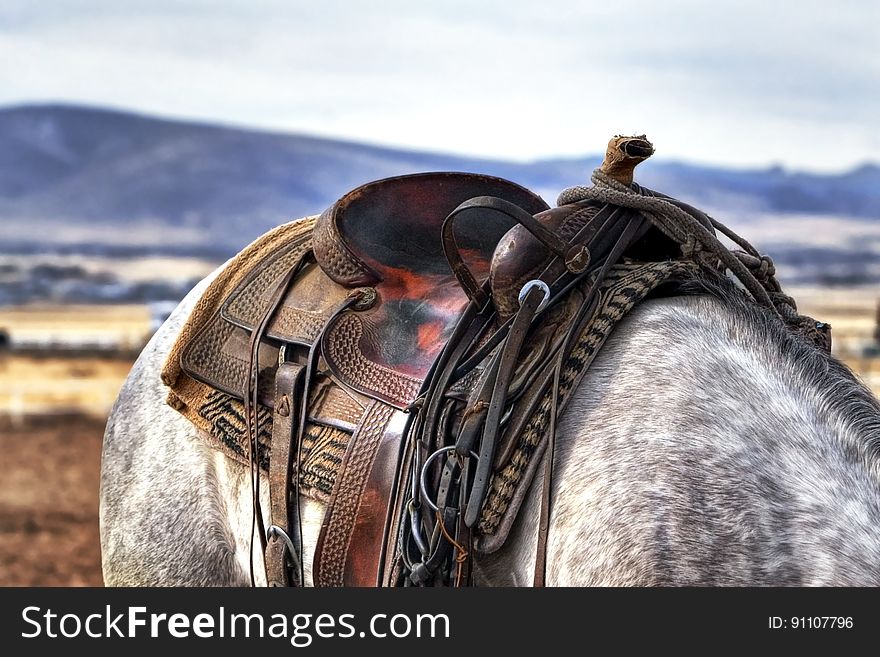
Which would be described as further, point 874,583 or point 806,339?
point 806,339

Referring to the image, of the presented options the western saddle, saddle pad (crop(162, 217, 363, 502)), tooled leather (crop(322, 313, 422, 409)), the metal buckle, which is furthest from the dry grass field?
saddle pad (crop(162, 217, 363, 502))

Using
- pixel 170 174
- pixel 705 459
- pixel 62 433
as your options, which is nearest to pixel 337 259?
pixel 705 459

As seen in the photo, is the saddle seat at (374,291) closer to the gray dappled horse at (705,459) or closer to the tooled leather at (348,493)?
the tooled leather at (348,493)

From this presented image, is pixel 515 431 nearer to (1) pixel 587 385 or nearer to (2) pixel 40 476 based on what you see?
(1) pixel 587 385

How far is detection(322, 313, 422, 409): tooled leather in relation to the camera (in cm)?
196

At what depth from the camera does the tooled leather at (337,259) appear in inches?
87.3

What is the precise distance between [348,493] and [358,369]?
276mm

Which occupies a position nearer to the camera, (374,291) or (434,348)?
(434,348)

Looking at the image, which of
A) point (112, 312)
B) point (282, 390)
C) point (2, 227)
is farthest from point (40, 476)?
point (2, 227)

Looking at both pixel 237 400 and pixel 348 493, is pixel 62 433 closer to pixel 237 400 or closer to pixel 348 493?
pixel 237 400

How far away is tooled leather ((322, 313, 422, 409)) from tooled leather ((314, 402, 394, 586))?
4 cm

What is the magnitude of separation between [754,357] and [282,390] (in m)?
1.02

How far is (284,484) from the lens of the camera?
2068mm

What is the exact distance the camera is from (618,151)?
1.94 m
